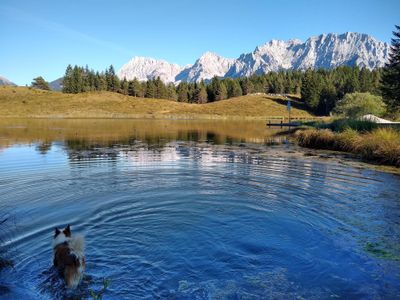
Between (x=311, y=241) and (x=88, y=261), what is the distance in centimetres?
596

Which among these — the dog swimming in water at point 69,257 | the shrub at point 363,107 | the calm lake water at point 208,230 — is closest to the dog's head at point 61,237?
the dog swimming in water at point 69,257

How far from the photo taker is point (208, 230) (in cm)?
977

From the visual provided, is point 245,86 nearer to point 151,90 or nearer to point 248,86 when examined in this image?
point 248,86

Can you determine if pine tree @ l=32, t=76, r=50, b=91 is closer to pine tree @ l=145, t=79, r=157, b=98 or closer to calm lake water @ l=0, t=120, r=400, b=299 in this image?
pine tree @ l=145, t=79, r=157, b=98

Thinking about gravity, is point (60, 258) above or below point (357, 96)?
below

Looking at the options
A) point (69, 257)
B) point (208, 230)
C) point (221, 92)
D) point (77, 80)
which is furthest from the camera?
point (221, 92)

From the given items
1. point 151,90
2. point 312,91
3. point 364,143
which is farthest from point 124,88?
point 364,143

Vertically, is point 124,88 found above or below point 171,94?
above

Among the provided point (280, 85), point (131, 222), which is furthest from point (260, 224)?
point (280, 85)

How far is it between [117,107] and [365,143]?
112 metres

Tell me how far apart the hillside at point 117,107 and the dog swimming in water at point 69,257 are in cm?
10963

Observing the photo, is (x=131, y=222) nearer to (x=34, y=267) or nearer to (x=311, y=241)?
(x=34, y=267)

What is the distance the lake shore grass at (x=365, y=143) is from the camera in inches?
885

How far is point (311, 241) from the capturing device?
902 cm
